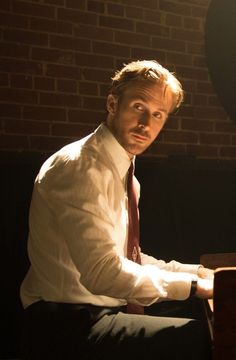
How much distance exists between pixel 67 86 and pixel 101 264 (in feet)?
5.56

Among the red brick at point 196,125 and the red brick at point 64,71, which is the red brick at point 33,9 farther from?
the red brick at point 196,125

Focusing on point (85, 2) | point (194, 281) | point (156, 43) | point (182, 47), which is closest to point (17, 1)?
point (85, 2)

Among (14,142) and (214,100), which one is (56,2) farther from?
(214,100)

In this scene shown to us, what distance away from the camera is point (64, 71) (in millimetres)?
2588

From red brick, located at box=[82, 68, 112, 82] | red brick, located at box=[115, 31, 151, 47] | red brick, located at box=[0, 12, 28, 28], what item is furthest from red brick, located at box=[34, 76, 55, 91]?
red brick, located at box=[115, 31, 151, 47]

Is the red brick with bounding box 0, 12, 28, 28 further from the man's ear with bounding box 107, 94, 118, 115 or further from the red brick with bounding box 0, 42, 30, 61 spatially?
the man's ear with bounding box 107, 94, 118, 115

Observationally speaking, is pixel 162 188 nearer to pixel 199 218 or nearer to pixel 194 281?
pixel 199 218

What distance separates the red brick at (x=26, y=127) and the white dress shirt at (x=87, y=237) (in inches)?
45.2

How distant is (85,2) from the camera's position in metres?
2.64

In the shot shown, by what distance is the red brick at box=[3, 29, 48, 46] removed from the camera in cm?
245

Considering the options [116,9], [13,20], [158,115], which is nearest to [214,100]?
[116,9]

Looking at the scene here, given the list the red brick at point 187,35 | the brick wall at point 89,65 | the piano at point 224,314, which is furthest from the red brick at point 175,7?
the piano at point 224,314

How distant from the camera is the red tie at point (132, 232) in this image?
A: 146cm

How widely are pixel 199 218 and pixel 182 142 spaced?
641mm
